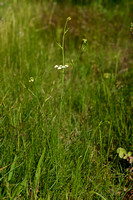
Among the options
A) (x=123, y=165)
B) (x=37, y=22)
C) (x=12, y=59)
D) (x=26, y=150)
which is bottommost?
(x=123, y=165)

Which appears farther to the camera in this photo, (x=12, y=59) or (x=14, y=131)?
(x=12, y=59)

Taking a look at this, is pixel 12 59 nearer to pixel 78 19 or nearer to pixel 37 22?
pixel 37 22

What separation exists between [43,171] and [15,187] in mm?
182

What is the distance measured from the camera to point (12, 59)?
3.07 metres

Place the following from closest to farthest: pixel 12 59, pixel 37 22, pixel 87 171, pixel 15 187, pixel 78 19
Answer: pixel 15 187, pixel 87 171, pixel 12 59, pixel 37 22, pixel 78 19

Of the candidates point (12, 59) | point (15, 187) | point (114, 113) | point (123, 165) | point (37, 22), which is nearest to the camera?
point (15, 187)

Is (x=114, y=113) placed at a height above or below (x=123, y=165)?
above

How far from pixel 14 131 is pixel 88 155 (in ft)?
1.66

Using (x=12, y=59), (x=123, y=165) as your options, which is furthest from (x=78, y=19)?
(x=123, y=165)

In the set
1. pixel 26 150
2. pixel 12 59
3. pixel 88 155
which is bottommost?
pixel 88 155

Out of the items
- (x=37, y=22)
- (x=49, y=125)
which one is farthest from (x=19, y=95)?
(x=37, y=22)

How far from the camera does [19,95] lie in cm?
215

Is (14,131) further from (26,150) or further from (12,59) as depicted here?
(12,59)

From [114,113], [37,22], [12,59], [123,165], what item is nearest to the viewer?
[123,165]
